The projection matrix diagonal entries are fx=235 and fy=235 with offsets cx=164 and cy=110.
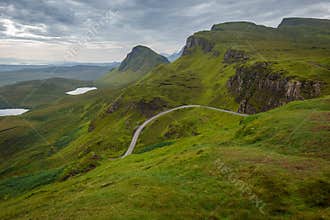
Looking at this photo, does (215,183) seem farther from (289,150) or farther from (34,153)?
(34,153)

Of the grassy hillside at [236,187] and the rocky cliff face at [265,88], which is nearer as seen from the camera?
the grassy hillside at [236,187]

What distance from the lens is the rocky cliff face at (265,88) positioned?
9494 centimetres

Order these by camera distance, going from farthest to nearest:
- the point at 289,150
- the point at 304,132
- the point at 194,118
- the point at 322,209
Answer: the point at 194,118
the point at 304,132
the point at 289,150
the point at 322,209

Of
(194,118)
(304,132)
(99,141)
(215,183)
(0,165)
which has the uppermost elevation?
(304,132)

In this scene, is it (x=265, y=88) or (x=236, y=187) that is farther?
(x=265, y=88)

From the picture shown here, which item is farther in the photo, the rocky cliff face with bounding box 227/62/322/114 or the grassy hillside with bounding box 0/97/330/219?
the rocky cliff face with bounding box 227/62/322/114

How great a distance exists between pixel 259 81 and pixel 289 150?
321 ft

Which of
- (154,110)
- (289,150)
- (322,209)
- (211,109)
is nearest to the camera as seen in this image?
(322,209)

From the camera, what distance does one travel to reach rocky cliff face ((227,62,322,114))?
311ft

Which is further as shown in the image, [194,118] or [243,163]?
[194,118]

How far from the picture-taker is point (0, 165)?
190 meters

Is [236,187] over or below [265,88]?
below

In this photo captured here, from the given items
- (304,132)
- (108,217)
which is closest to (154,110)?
(304,132)

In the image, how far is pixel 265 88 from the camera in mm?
120000
